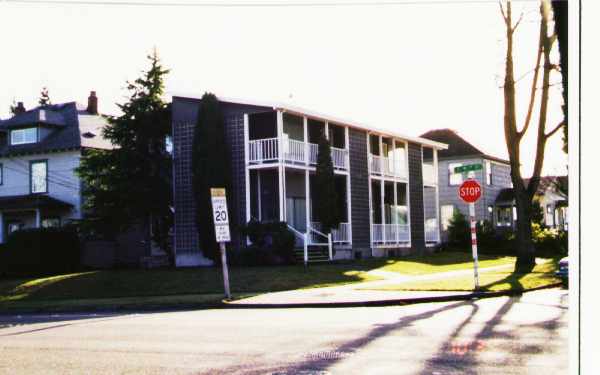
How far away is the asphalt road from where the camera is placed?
7410 millimetres

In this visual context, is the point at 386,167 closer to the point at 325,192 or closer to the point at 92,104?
the point at 325,192

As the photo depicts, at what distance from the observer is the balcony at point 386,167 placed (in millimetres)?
34719

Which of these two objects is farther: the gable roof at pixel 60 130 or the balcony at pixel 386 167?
the gable roof at pixel 60 130

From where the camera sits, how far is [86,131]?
133ft

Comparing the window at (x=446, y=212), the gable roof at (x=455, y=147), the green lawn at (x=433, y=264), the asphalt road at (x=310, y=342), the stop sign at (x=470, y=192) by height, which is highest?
the gable roof at (x=455, y=147)

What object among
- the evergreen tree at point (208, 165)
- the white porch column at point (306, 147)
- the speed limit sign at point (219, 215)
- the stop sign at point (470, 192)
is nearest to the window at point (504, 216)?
the white porch column at point (306, 147)

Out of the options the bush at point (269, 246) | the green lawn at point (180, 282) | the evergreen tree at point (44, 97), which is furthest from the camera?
the evergreen tree at point (44, 97)

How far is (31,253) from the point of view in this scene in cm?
2930

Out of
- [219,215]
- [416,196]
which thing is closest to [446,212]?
[416,196]

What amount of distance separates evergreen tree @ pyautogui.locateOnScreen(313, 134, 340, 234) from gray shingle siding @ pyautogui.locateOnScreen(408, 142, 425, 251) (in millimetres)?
10163

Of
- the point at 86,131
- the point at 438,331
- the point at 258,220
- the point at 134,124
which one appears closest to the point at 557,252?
the point at 258,220

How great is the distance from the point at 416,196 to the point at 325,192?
38.9 feet

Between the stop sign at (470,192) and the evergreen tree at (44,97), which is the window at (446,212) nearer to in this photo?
the stop sign at (470,192)

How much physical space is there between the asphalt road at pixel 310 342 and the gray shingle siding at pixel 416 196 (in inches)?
927
